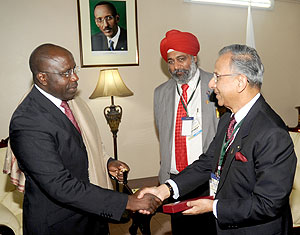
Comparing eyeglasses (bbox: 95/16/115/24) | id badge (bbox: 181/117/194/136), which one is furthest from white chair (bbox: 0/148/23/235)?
eyeglasses (bbox: 95/16/115/24)

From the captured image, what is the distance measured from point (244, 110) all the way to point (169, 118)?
120cm

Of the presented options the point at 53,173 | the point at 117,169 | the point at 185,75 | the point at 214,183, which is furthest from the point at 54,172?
the point at 185,75

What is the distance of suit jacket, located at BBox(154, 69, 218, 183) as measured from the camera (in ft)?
8.36

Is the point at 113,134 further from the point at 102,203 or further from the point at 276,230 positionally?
the point at 276,230

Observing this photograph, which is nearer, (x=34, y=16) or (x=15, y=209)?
(x=15, y=209)

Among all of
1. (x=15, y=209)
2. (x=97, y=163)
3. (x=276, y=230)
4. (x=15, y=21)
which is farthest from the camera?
(x=15, y=21)

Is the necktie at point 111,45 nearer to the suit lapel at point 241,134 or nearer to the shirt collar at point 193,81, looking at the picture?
the shirt collar at point 193,81

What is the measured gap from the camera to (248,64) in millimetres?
1487

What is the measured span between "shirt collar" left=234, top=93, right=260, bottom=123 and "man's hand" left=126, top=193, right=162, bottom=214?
0.74 metres

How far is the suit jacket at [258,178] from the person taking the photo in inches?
52.8

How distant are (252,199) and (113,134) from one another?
2.78 meters

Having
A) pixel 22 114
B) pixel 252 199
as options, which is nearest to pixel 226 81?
pixel 252 199

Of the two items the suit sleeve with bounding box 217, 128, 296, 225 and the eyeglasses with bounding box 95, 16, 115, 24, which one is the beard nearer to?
the suit sleeve with bounding box 217, 128, 296, 225

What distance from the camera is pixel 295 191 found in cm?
289
